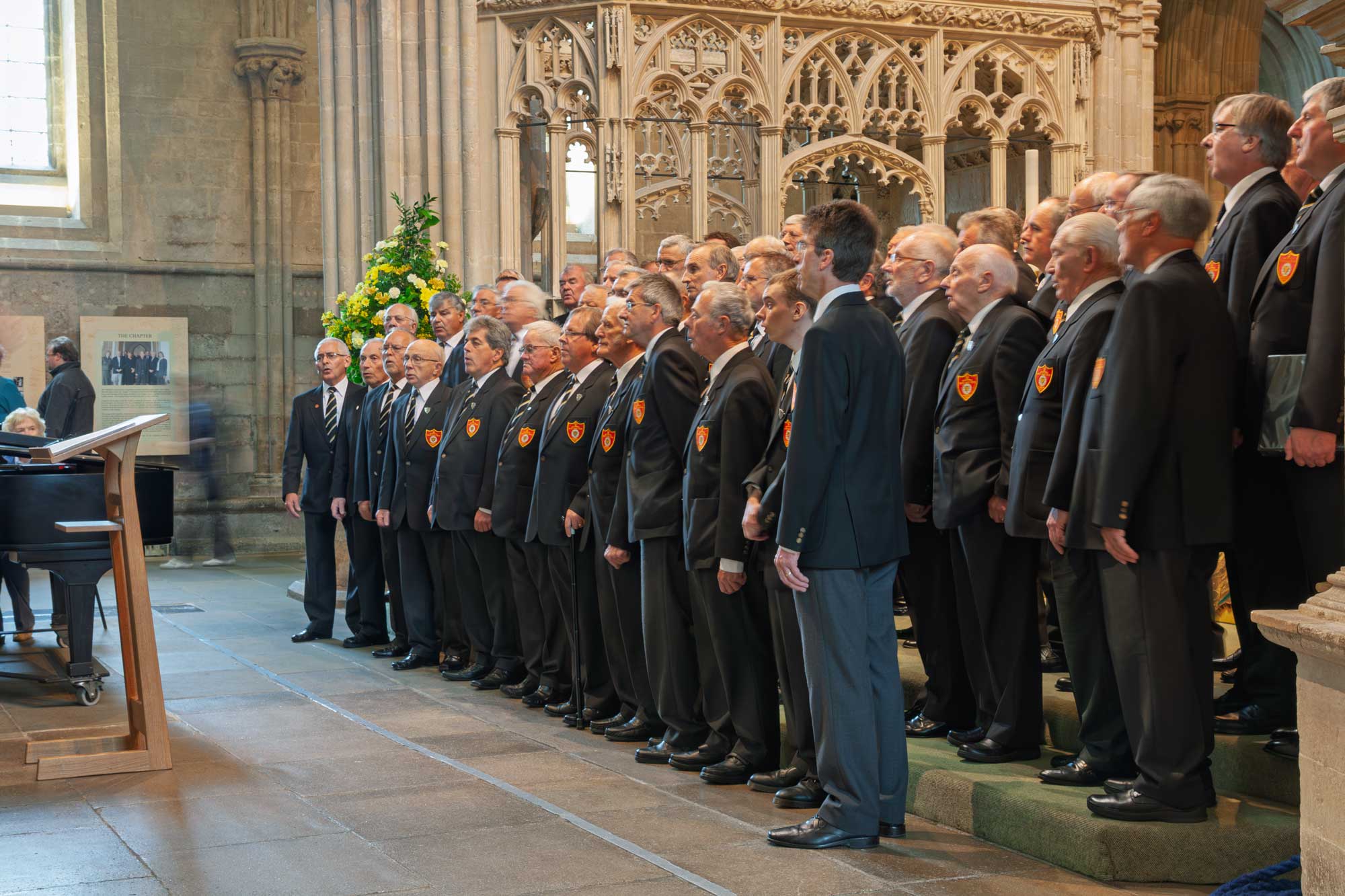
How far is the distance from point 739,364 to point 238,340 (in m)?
9.99

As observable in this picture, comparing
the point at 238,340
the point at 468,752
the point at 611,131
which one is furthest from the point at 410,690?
the point at 238,340

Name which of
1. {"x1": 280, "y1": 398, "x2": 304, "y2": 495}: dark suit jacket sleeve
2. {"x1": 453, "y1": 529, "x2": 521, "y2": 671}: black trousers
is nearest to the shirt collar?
{"x1": 453, "y1": 529, "x2": 521, "y2": 671}: black trousers

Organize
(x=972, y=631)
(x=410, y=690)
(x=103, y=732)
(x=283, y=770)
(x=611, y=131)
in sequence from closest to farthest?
(x=972, y=631), (x=283, y=770), (x=103, y=732), (x=410, y=690), (x=611, y=131)

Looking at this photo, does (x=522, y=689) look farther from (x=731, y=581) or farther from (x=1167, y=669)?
(x=1167, y=669)

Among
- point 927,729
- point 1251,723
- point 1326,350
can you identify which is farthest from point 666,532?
point 1326,350

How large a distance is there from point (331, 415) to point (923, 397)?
446 centimetres

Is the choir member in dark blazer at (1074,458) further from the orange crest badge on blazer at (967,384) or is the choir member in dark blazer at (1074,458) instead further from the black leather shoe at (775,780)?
the black leather shoe at (775,780)

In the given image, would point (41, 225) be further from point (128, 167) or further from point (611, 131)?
point (611, 131)

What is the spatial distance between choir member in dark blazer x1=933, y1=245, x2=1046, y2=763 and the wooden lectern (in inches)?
104

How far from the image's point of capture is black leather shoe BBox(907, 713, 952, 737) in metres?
4.84

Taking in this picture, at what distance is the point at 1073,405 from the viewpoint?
3963mm

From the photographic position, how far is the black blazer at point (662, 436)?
5.16 metres

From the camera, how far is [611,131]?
9211 mm

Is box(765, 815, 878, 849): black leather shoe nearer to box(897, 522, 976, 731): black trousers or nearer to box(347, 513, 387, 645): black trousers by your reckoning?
box(897, 522, 976, 731): black trousers
